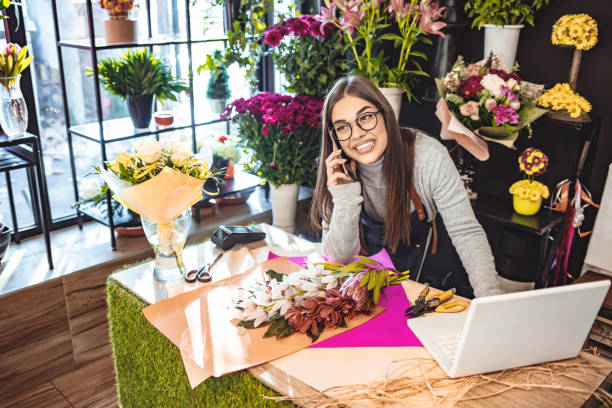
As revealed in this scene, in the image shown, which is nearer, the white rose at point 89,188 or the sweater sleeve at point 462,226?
the sweater sleeve at point 462,226

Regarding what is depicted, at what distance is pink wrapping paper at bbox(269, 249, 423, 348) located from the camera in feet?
4.28

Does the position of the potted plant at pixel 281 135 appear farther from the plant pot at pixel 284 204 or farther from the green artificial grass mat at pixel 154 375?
the green artificial grass mat at pixel 154 375

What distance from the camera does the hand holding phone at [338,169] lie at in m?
1.86

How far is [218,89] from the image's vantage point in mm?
3012

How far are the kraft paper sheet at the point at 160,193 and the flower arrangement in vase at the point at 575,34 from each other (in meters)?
1.70

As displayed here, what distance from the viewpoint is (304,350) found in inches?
50.5

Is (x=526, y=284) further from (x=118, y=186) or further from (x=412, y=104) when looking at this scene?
(x=118, y=186)

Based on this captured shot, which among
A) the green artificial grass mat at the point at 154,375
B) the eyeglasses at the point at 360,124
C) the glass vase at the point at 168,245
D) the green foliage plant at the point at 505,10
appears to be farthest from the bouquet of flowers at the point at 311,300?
the green foliage plant at the point at 505,10

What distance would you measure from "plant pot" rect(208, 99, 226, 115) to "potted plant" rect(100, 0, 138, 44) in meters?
0.65

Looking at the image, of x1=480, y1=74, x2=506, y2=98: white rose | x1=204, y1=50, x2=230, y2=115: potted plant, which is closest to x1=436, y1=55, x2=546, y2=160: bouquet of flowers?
x1=480, y1=74, x2=506, y2=98: white rose

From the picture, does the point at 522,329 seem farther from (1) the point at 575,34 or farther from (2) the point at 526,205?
(1) the point at 575,34

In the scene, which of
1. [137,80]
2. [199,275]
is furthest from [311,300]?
[137,80]

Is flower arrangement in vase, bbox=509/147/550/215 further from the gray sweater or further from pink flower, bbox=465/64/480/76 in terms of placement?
the gray sweater

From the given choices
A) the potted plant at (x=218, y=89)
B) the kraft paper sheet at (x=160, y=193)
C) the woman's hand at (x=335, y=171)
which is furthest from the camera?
the potted plant at (x=218, y=89)
